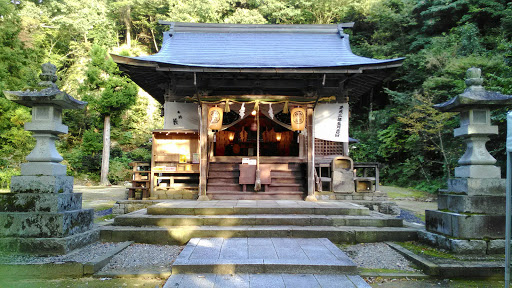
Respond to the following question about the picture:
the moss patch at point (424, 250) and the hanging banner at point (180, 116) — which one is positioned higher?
the hanging banner at point (180, 116)

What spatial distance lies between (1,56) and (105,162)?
28.8 feet

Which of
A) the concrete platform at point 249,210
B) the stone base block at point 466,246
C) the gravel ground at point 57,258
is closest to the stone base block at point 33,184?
the gravel ground at point 57,258

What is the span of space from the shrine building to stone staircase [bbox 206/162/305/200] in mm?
32

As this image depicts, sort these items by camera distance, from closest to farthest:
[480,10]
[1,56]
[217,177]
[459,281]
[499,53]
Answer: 1. [459,281]
2. [217,177]
3. [499,53]
4. [480,10]
5. [1,56]

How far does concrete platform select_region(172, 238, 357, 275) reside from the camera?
4020 millimetres

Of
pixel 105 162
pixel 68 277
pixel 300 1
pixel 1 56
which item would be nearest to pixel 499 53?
pixel 300 1

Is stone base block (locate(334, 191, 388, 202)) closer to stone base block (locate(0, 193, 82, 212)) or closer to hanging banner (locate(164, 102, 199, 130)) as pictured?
hanging banner (locate(164, 102, 199, 130))

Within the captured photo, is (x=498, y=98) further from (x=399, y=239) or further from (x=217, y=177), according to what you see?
(x=217, y=177)

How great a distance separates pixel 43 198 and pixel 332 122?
8.69 m

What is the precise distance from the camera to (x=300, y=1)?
26125mm

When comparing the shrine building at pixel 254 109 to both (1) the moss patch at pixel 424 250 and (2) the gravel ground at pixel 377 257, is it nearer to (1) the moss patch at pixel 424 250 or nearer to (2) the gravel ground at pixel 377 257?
(2) the gravel ground at pixel 377 257

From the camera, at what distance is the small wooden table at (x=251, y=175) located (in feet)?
29.5

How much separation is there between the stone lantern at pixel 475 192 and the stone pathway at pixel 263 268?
78.1 inches

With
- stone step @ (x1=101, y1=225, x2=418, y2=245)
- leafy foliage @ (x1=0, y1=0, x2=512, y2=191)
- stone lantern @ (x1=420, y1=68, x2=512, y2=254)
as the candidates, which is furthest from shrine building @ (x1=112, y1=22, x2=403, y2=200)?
leafy foliage @ (x1=0, y1=0, x2=512, y2=191)
